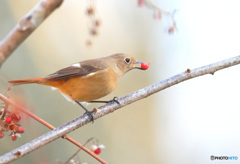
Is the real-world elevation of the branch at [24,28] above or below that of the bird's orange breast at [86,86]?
below

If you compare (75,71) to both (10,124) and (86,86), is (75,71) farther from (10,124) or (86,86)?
(10,124)

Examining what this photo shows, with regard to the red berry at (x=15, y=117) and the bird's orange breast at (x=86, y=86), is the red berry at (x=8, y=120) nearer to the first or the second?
the red berry at (x=15, y=117)

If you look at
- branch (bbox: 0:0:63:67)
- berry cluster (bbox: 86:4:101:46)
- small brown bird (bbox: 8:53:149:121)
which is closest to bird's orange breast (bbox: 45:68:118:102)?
small brown bird (bbox: 8:53:149:121)

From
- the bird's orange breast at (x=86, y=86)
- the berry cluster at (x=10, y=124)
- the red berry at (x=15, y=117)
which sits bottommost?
the berry cluster at (x=10, y=124)

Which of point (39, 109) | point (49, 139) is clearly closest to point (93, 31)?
point (49, 139)

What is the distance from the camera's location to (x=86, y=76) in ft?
10.4

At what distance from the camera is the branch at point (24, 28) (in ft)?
3.37

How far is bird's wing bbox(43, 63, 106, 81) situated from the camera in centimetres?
303

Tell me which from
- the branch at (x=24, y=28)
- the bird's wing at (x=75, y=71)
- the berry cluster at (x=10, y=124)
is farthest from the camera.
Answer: the bird's wing at (x=75, y=71)

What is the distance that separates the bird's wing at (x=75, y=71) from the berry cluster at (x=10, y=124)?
2.93 feet

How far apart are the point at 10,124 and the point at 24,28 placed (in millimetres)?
1107

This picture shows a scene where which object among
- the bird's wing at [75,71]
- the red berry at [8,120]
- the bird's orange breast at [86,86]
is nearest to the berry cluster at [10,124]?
the red berry at [8,120]

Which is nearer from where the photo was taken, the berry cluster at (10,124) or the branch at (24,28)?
the branch at (24,28)

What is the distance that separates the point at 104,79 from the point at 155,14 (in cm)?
82
